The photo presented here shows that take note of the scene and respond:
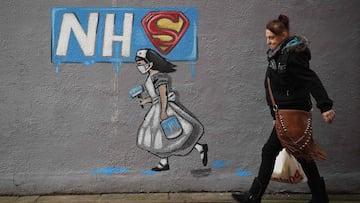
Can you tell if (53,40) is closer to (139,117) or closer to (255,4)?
(139,117)

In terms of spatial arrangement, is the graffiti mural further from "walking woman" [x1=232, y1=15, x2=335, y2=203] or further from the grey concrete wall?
"walking woman" [x1=232, y1=15, x2=335, y2=203]

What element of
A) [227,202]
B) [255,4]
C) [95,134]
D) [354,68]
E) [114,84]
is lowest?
[227,202]

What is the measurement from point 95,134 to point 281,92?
6.66 ft

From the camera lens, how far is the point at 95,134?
4668mm

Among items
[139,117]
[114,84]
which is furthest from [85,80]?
[139,117]

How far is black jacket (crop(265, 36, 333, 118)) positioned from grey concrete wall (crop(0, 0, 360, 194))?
839mm

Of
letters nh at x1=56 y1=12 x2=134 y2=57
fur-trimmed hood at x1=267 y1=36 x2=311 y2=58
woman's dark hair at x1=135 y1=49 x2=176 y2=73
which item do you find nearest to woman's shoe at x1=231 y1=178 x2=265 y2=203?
fur-trimmed hood at x1=267 y1=36 x2=311 y2=58

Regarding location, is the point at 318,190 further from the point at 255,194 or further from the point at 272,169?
the point at 255,194

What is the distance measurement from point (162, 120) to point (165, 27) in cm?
100

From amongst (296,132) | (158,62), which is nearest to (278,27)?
(296,132)

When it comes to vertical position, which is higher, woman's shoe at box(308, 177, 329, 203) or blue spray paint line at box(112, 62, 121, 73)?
blue spray paint line at box(112, 62, 121, 73)

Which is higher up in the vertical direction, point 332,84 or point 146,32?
point 146,32

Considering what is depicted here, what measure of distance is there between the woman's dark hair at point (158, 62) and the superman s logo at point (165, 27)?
0.07 metres

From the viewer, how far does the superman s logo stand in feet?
15.1
